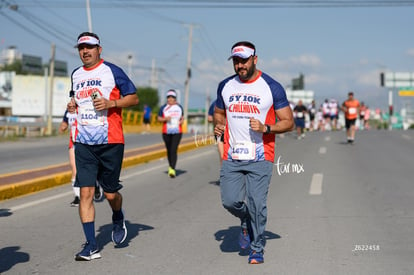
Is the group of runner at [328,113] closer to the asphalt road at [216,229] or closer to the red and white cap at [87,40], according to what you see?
the asphalt road at [216,229]

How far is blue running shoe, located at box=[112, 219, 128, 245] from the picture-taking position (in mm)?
6621

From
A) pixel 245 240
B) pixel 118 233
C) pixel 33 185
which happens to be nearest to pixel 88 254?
pixel 118 233

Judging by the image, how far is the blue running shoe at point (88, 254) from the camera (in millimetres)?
6000

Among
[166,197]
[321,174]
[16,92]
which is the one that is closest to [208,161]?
[321,174]

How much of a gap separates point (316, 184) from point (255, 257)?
6.47 metres

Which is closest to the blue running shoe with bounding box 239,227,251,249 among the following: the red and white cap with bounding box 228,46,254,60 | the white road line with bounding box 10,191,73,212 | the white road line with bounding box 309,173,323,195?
the red and white cap with bounding box 228,46,254,60

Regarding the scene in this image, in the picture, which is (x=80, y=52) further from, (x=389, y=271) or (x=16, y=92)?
(x=16, y=92)

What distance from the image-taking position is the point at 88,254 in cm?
Result: 603

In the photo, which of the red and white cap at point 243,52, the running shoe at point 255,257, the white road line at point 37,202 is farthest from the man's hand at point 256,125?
the white road line at point 37,202

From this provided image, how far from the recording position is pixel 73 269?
570 centimetres

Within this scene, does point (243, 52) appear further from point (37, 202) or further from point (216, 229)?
point (37, 202)

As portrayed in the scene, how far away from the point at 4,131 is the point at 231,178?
113 ft

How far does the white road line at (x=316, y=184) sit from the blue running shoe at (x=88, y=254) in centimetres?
543

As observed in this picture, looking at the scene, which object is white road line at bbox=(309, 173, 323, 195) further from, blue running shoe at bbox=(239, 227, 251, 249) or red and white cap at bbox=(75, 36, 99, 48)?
red and white cap at bbox=(75, 36, 99, 48)
